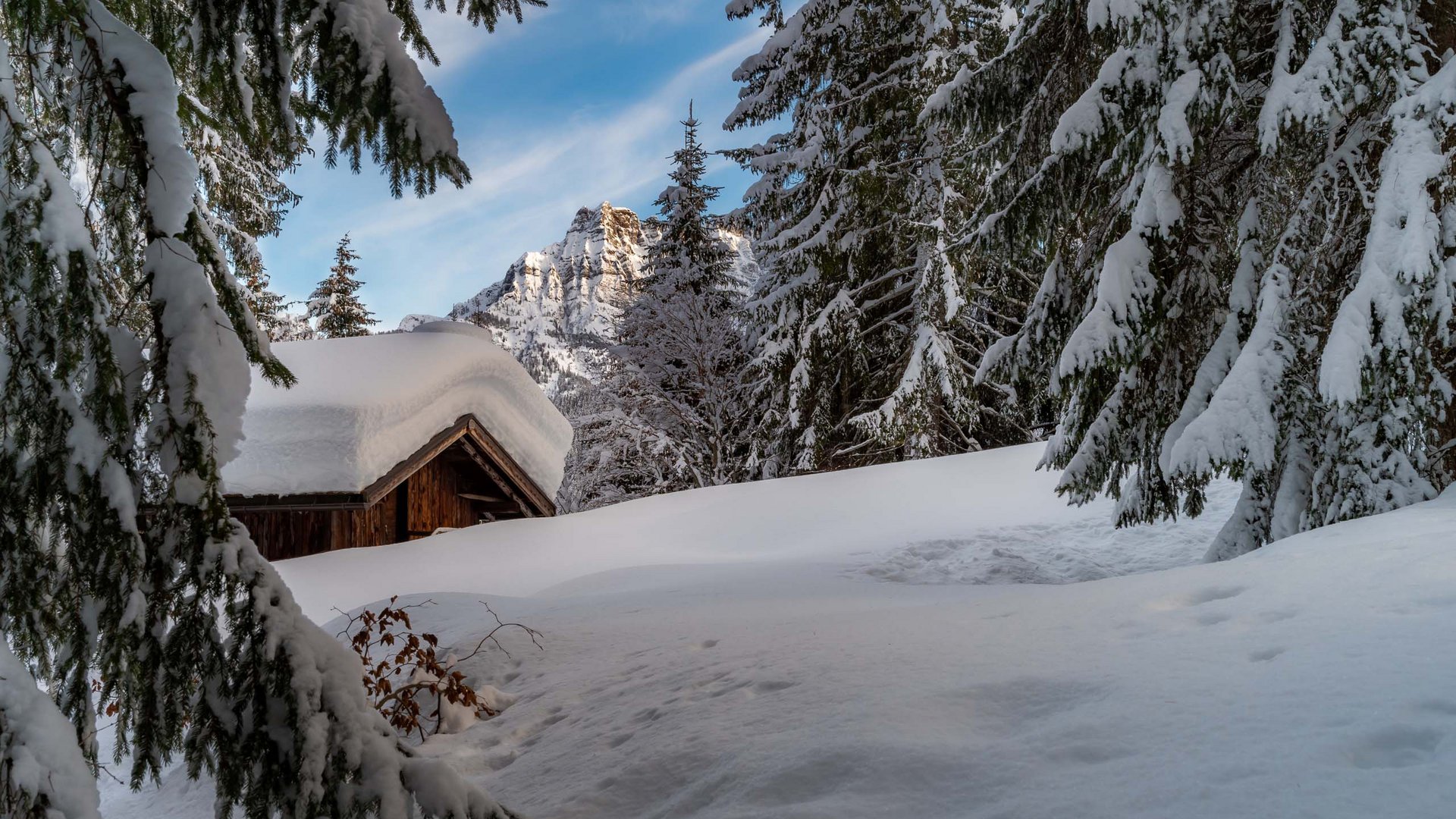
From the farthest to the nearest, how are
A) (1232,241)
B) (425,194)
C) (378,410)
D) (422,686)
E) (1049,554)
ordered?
(378,410), (1049,554), (1232,241), (422,686), (425,194)

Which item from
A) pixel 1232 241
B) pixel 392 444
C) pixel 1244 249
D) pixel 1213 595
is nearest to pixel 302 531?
pixel 392 444

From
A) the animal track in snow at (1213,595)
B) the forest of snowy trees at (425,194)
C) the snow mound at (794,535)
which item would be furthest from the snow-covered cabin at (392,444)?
the animal track in snow at (1213,595)

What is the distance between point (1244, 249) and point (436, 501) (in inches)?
382

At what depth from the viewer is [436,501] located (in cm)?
1077

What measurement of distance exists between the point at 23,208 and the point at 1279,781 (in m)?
3.16

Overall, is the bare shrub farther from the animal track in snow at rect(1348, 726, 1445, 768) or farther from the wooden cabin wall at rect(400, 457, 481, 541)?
the wooden cabin wall at rect(400, 457, 481, 541)

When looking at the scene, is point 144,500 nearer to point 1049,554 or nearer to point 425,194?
point 425,194

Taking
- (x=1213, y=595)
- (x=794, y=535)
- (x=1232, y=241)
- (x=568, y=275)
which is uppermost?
(x=568, y=275)

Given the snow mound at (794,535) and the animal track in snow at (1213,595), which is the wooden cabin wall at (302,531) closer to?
the snow mound at (794,535)

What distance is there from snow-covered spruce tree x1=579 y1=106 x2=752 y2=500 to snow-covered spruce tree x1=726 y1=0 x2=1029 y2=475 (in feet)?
10.7

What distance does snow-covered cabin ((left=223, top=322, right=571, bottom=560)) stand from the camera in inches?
335

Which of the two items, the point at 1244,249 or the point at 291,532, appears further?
the point at 291,532

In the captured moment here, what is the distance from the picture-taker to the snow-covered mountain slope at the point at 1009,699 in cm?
180

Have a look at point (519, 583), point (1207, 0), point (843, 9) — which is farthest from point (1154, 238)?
point (843, 9)
